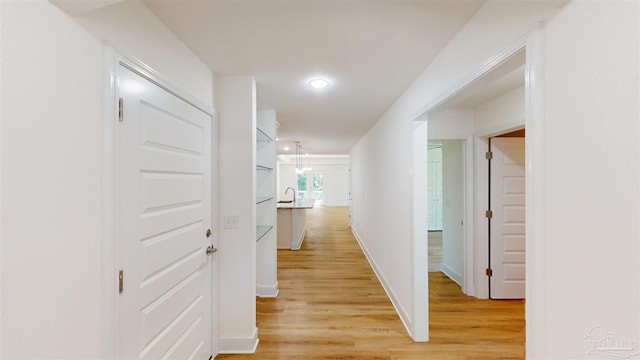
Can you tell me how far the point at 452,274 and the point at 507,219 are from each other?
4.16ft

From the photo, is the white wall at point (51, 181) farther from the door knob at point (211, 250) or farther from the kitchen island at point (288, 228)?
the kitchen island at point (288, 228)

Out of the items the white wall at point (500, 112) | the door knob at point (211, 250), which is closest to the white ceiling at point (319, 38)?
the white wall at point (500, 112)

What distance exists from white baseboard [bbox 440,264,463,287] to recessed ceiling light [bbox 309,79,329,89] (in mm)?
3335

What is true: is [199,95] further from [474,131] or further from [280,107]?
[474,131]

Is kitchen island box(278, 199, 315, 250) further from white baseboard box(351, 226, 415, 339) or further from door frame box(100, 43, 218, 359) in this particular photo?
door frame box(100, 43, 218, 359)

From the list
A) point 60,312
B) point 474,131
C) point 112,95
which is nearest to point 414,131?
point 474,131

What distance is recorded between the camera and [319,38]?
160 centimetres

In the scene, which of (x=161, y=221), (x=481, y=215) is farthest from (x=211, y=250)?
(x=481, y=215)

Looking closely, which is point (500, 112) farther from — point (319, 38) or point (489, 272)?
point (319, 38)

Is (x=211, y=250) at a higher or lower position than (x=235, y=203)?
lower

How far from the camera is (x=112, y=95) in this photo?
43.8 inches

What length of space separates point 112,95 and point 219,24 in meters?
0.70

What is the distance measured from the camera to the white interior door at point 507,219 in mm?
3256
